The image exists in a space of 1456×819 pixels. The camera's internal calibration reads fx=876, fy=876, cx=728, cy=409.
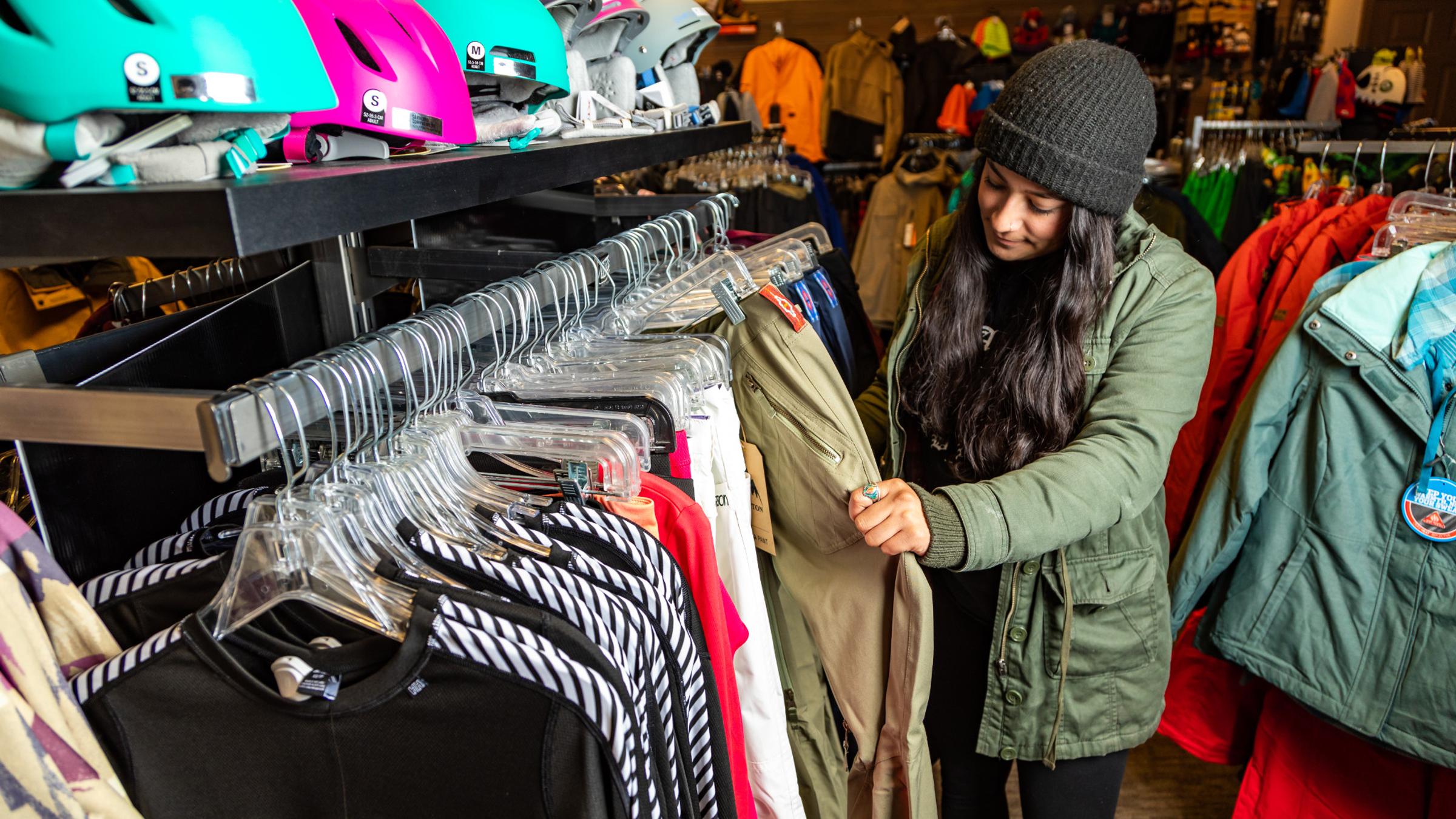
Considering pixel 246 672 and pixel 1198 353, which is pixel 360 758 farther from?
pixel 1198 353

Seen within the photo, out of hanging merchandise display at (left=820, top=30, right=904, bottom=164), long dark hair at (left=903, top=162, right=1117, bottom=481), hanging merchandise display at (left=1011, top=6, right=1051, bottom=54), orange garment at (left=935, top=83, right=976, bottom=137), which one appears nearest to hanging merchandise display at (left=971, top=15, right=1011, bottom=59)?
hanging merchandise display at (left=1011, top=6, right=1051, bottom=54)

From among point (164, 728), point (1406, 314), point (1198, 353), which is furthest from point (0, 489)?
point (1406, 314)

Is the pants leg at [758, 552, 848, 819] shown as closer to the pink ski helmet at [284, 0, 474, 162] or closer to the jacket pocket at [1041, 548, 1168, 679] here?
the jacket pocket at [1041, 548, 1168, 679]

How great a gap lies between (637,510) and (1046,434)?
2.20ft

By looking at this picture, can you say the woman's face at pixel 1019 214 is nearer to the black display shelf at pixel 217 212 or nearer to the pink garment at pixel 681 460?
the pink garment at pixel 681 460

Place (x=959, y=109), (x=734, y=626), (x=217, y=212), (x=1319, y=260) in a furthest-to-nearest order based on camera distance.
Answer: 1. (x=959, y=109)
2. (x=1319, y=260)
3. (x=734, y=626)
4. (x=217, y=212)

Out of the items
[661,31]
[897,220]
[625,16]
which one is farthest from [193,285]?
[897,220]

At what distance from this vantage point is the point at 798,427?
122cm

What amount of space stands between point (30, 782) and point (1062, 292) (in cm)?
126

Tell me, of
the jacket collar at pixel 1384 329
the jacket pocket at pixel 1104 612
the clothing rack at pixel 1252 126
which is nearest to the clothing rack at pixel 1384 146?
the clothing rack at pixel 1252 126

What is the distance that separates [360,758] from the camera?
2.51 ft

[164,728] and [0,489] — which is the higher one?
[0,489]

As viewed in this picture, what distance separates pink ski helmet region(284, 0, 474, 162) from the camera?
85 cm

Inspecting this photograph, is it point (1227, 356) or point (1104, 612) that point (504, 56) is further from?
point (1227, 356)
